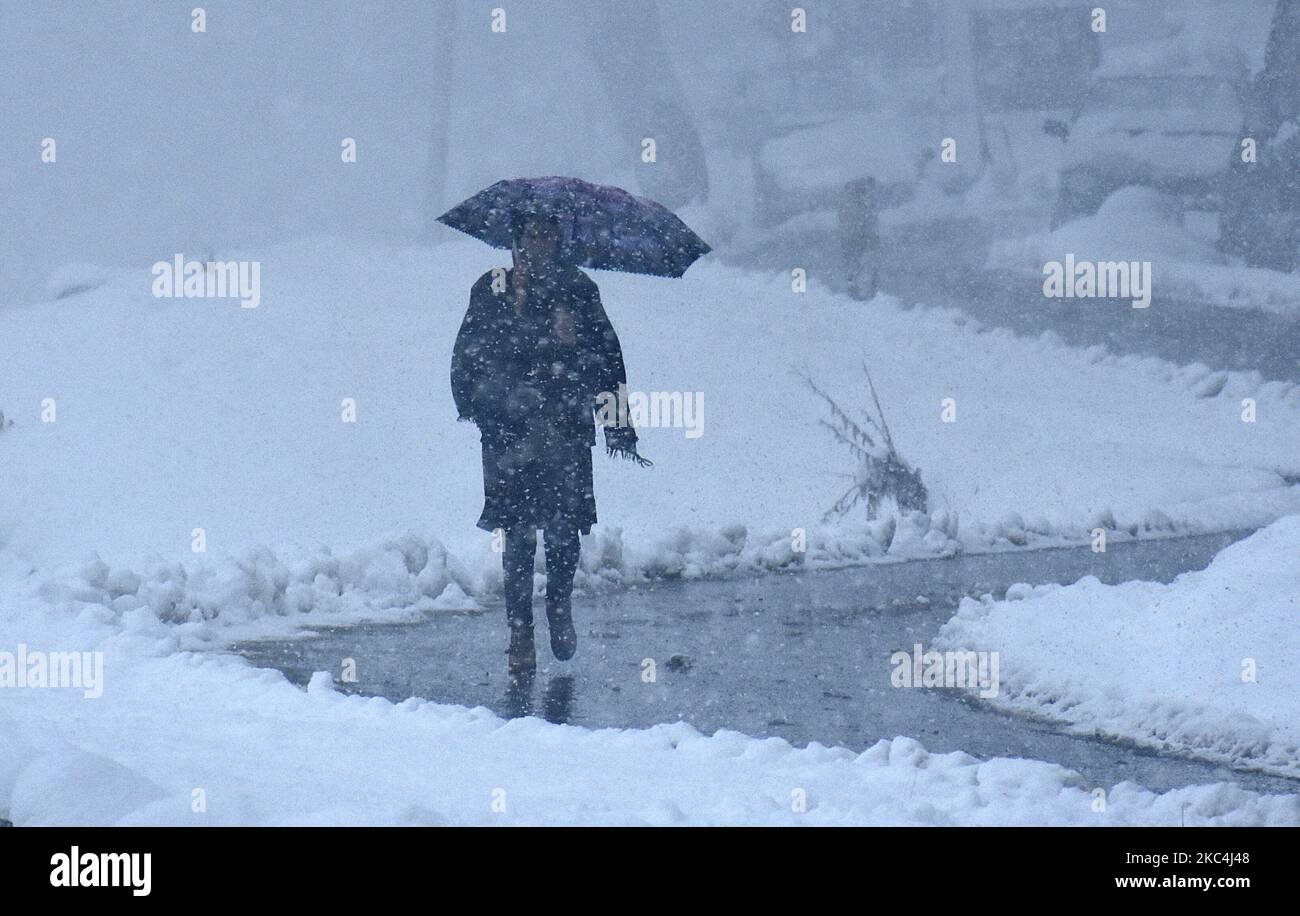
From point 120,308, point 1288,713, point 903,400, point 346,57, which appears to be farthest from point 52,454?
point 346,57

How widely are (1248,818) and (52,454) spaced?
36.6 feet

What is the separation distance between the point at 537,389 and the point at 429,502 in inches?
226

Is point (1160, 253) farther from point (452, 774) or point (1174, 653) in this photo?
point (452, 774)

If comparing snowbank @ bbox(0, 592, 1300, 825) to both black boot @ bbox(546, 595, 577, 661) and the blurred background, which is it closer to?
black boot @ bbox(546, 595, 577, 661)

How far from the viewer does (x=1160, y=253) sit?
22672 mm

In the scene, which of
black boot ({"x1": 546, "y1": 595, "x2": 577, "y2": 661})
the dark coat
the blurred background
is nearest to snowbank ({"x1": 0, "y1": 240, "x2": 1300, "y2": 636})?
black boot ({"x1": 546, "y1": 595, "x2": 577, "y2": 661})

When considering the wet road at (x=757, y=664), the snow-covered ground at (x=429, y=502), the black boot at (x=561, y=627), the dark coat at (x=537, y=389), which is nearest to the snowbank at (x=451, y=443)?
the snow-covered ground at (x=429, y=502)

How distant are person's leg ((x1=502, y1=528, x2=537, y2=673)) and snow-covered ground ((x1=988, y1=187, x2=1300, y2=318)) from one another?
16.3 metres

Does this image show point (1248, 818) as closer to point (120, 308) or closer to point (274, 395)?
point (274, 395)

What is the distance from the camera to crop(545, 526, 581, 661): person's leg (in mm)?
6797

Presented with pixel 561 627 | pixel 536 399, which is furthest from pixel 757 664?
pixel 536 399

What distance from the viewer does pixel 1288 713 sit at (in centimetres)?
596
